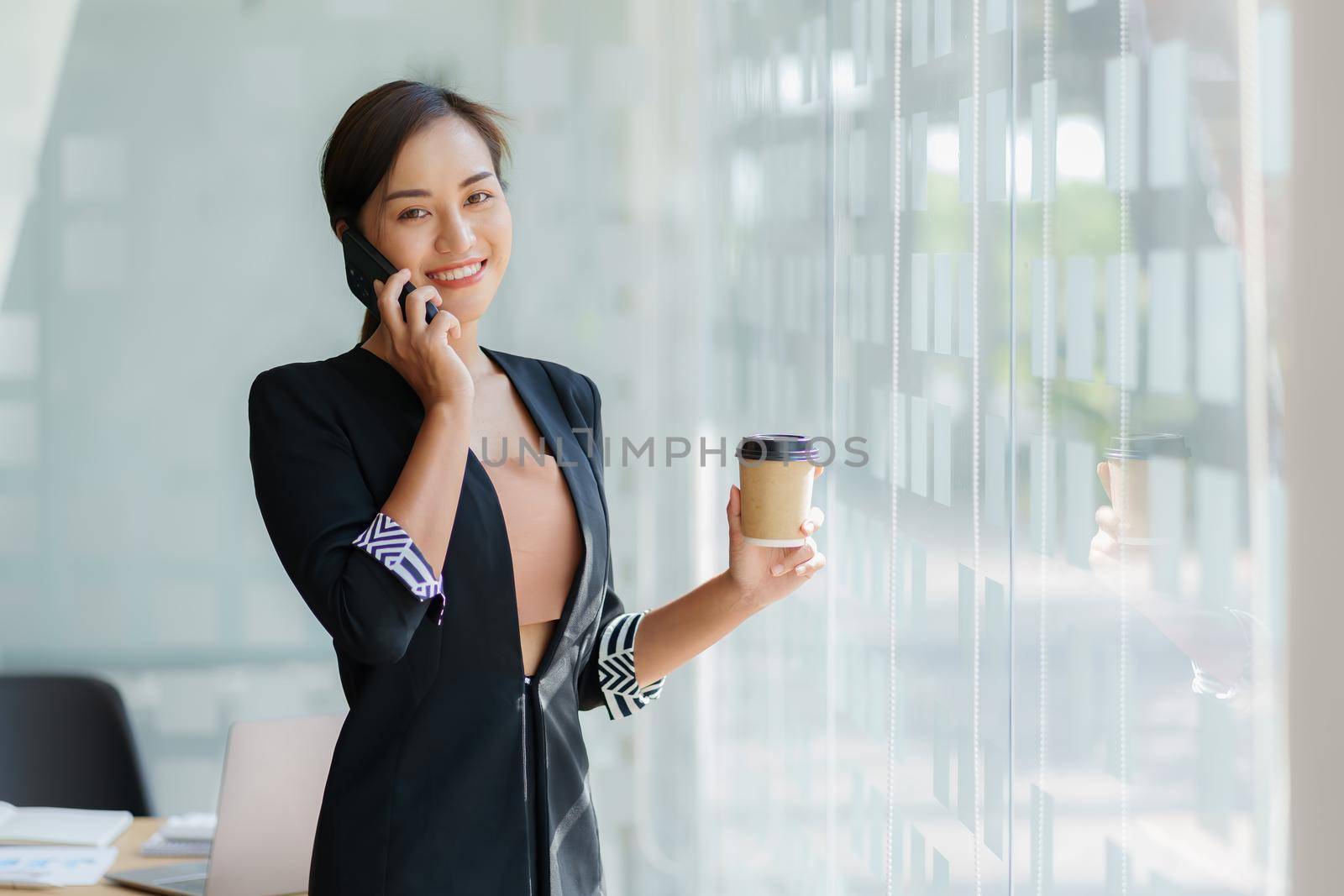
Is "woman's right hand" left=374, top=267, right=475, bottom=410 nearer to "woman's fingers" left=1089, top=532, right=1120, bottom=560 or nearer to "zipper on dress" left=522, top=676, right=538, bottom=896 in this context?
"zipper on dress" left=522, top=676, right=538, bottom=896

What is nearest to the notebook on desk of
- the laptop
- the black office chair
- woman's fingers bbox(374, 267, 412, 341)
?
the laptop

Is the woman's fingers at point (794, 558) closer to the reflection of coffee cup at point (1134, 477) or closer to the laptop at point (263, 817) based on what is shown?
the reflection of coffee cup at point (1134, 477)

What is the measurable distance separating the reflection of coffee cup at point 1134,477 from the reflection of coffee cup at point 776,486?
0.35m

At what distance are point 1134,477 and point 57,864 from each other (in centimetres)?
192

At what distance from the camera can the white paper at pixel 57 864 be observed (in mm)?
1937

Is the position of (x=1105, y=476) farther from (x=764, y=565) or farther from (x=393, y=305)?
(x=393, y=305)

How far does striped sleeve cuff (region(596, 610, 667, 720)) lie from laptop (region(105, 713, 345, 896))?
729 mm

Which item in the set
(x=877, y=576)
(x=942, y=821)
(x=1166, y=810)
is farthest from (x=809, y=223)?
(x=1166, y=810)

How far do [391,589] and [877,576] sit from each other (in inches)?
28.8

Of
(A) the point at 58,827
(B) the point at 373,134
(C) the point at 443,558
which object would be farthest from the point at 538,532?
(A) the point at 58,827

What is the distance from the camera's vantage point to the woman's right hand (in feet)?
3.88

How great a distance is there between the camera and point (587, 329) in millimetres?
2887

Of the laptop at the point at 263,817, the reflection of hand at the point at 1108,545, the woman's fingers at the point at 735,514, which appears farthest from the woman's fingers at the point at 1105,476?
the laptop at the point at 263,817

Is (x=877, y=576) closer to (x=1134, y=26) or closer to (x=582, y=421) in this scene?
(x=582, y=421)
